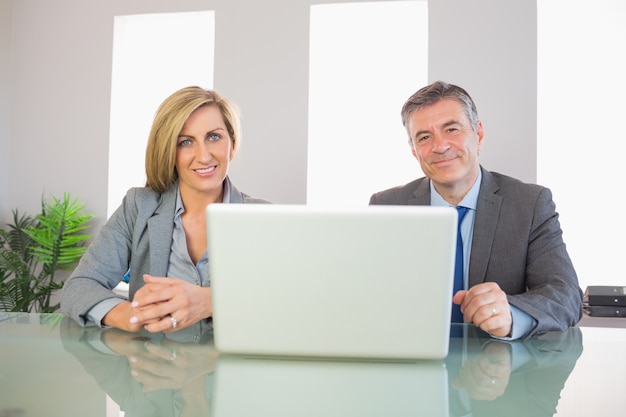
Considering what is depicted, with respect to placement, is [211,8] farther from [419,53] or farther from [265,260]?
[265,260]

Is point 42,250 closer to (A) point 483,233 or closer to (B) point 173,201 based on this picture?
(B) point 173,201

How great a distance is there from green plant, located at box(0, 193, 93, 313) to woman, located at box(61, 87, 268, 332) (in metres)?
2.81

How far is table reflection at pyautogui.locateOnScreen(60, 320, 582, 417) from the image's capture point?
33.1 inches

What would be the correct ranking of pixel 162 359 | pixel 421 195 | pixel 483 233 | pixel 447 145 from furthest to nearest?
pixel 421 195
pixel 447 145
pixel 483 233
pixel 162 359

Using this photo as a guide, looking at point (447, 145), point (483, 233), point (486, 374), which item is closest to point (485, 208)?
point (483, 233)

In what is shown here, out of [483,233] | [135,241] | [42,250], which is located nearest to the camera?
[135,241]

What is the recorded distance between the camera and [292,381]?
99 centimetres

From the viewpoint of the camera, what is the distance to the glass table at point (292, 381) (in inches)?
33.0

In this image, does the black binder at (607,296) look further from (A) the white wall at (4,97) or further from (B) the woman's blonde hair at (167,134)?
(A) the white wall at (4,97)

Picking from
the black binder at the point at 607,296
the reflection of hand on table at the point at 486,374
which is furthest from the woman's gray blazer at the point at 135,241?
the black binder at the point at 607,296

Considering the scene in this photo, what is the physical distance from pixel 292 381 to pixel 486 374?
1.13ft

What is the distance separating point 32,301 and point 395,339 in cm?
469

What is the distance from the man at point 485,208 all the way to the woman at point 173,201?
73cm

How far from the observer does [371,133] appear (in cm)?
473
